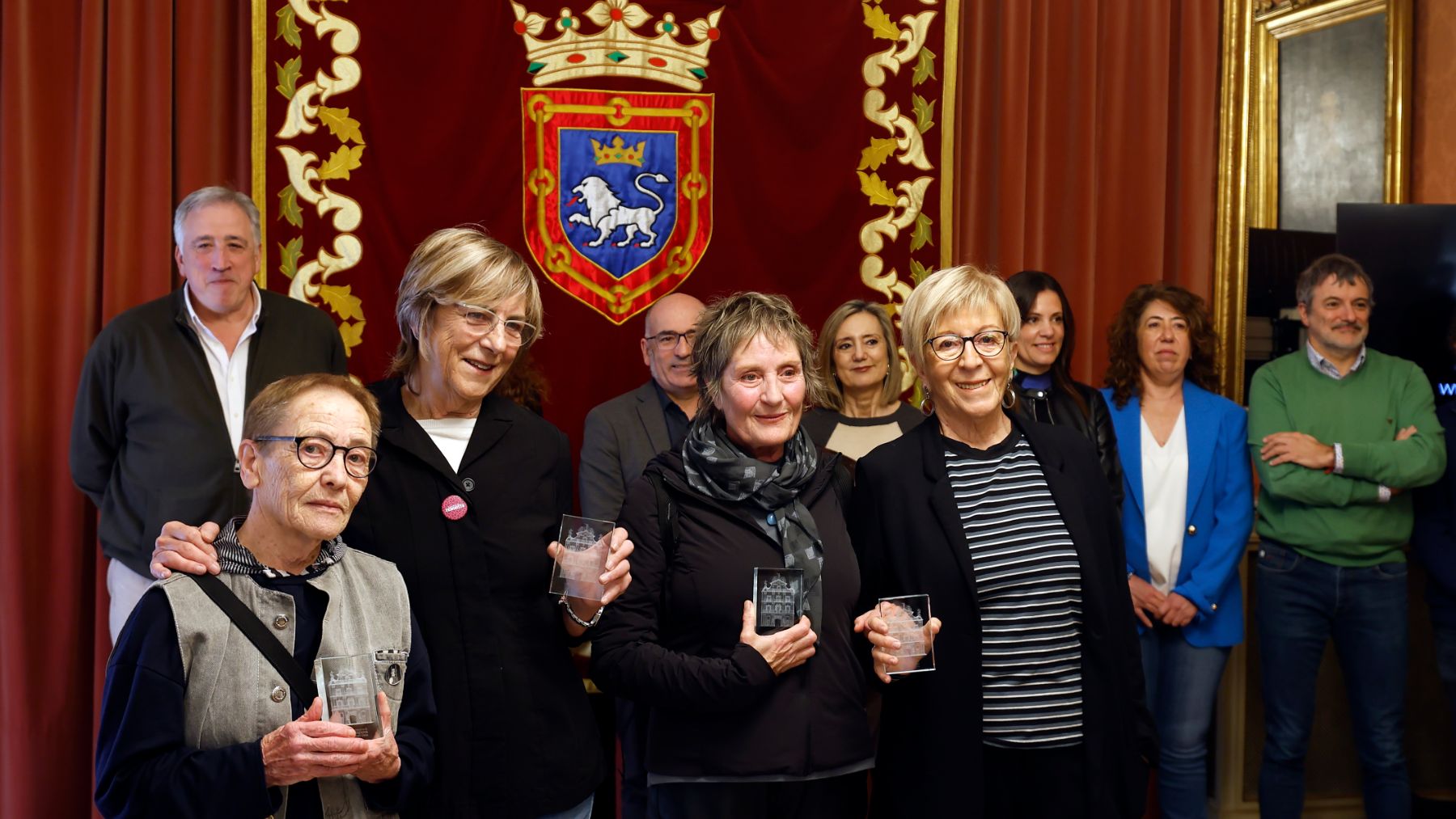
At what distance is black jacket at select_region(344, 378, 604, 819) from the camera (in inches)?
79.0

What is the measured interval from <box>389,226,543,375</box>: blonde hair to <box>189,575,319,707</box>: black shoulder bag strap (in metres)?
0.61

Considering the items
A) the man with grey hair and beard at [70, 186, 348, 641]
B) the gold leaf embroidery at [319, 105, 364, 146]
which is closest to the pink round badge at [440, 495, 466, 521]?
the man with grey hair and beard at [70, 186, 348, 641]

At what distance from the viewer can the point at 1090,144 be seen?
4430 millimetres

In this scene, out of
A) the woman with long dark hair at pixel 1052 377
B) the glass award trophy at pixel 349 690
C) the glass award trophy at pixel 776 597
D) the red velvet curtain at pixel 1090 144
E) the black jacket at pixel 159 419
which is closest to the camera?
the glass award trophy at pixel 349 690

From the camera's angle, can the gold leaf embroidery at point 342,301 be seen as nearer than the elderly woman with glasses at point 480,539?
No

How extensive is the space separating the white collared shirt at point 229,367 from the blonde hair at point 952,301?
180 centimetres

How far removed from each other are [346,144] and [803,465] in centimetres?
235

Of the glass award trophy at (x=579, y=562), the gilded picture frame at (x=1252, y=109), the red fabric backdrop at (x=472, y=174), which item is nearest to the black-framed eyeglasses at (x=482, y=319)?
the glass award trophy at (x=579, y=562)

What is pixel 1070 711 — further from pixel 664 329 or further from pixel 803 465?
pixel 664 329

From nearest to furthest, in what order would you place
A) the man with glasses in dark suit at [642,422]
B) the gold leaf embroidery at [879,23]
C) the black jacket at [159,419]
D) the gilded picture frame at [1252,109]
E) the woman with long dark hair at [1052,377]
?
the black jacket at [159,419], the man with glasses in dark suit at [642,422], the woman with long dark hair at [1052,377], the gold leaf embroidery at [879,23], the gilded picture frame at [1252,109]

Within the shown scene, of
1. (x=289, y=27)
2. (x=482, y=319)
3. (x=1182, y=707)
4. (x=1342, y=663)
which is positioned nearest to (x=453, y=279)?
(x=482, y=319)

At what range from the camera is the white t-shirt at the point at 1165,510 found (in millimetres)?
3502

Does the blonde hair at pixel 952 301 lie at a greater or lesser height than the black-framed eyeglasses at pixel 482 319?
greater

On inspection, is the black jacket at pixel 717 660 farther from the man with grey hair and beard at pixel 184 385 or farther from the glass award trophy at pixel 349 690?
the man with grey hair and beard at pixel 184 385
